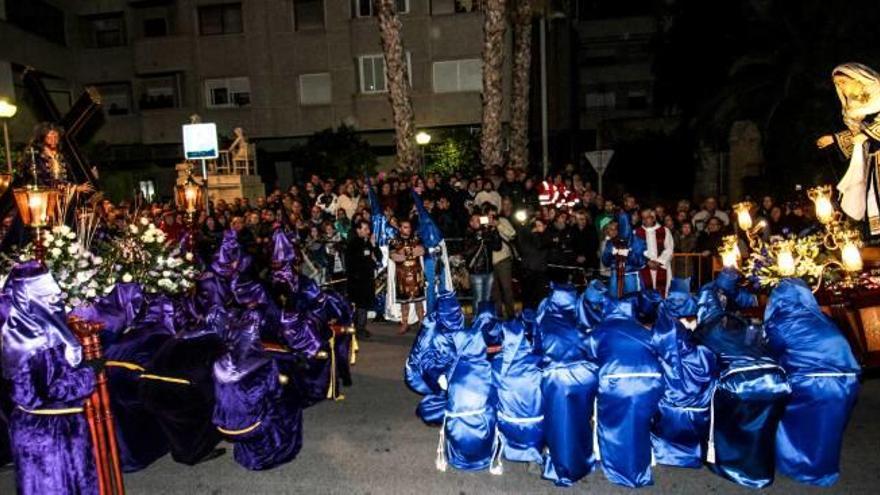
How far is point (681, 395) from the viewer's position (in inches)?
210

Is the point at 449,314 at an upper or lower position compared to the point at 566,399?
upper

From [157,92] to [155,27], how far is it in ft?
9.52

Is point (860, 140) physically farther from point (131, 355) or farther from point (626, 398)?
point (131, 355)

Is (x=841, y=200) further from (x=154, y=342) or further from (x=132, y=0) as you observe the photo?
(x=132, y=0)

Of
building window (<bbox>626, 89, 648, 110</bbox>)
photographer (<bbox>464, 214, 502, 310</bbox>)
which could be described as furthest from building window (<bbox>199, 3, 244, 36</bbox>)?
photographer (<bbox>464, 214, 502, 310</bbox>)

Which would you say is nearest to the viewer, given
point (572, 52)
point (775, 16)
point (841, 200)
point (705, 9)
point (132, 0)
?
point (841, 200)

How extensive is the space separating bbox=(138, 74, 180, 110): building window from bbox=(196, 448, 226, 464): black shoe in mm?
27272

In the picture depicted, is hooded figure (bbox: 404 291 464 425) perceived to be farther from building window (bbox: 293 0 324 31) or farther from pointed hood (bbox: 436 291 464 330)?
building window (bbox: 293 0 324 31)

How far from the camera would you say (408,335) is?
1067 centimetres

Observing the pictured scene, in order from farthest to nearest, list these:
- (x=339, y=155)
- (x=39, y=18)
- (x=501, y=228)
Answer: (x=39, y=18), (x=339, y=155), (x=501, y=228)

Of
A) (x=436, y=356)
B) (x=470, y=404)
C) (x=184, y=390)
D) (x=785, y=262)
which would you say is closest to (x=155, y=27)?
(x=184, y=390)

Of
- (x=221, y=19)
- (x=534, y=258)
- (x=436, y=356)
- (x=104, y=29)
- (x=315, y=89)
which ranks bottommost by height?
(x=436, y=356)

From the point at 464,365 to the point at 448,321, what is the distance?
1.69ft

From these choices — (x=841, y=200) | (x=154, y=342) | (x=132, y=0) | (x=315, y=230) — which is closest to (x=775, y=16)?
(x=841, y=200)
